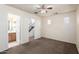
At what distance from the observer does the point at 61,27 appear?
2.26 m

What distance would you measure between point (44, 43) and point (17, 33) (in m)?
0.73

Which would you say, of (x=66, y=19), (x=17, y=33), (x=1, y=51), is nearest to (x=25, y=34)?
(x=17, y=33)

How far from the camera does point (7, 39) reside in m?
2.22

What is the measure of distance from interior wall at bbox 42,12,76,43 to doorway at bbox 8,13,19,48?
2.28 feet

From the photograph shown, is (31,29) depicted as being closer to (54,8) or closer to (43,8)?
(43,8)

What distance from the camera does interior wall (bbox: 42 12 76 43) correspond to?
2139mm

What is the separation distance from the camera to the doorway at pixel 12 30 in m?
2.19

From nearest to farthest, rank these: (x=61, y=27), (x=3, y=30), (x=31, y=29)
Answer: (x=3, y=30) < (x=61, y=27) < (x=31, y=29)

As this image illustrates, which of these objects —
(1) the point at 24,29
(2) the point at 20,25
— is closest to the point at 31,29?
(1) the point at 24,29

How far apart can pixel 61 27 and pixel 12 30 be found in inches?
47.4

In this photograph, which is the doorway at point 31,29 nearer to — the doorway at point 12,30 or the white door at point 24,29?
the white door at point 24,29

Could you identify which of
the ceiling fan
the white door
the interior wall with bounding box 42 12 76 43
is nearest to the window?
the white door

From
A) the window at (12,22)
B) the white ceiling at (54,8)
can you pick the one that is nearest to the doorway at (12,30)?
the window at (12,22)
